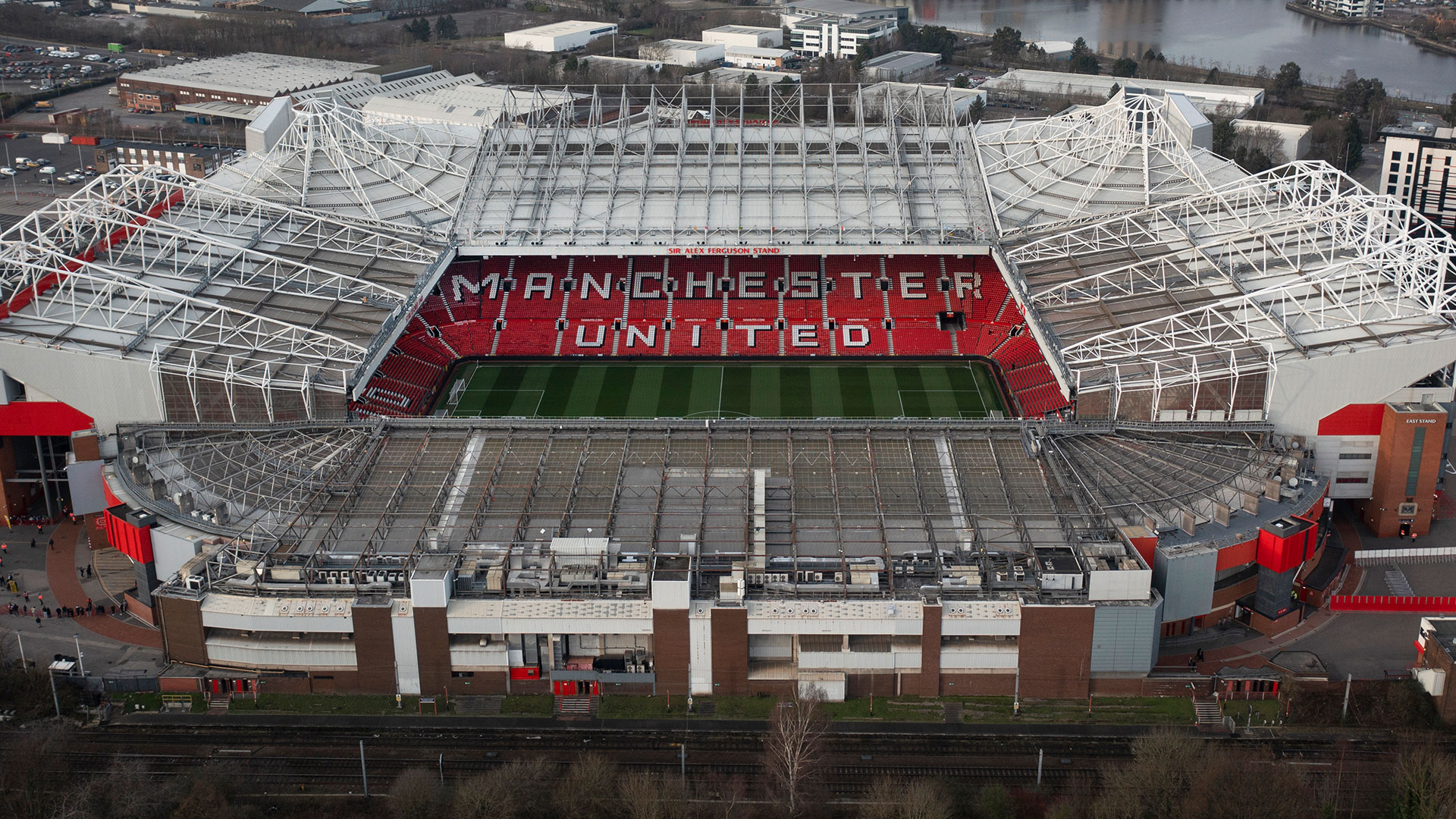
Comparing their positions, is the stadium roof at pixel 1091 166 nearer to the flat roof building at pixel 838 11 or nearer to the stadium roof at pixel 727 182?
the stadium roof at pixel 727 182

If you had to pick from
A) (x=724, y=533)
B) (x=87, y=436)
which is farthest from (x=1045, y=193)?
(x=87, y=436)

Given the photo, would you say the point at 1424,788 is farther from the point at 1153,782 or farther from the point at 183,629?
the point at 183,629

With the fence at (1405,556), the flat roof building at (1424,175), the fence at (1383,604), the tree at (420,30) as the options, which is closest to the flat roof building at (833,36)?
the tree at (420,30)

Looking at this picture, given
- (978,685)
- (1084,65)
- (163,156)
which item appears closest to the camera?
(978,685)

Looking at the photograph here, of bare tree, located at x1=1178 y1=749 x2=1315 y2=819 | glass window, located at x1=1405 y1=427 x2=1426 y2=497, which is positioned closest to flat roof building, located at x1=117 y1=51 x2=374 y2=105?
glass window, located at x1=1405 y1=427 x2=1426 y2=497

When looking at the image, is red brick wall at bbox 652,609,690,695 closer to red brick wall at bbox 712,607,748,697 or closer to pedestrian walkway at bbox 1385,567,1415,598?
red brick wall at bbox 712,607,748,697

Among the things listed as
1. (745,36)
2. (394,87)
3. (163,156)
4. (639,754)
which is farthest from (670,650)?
(745,36)
